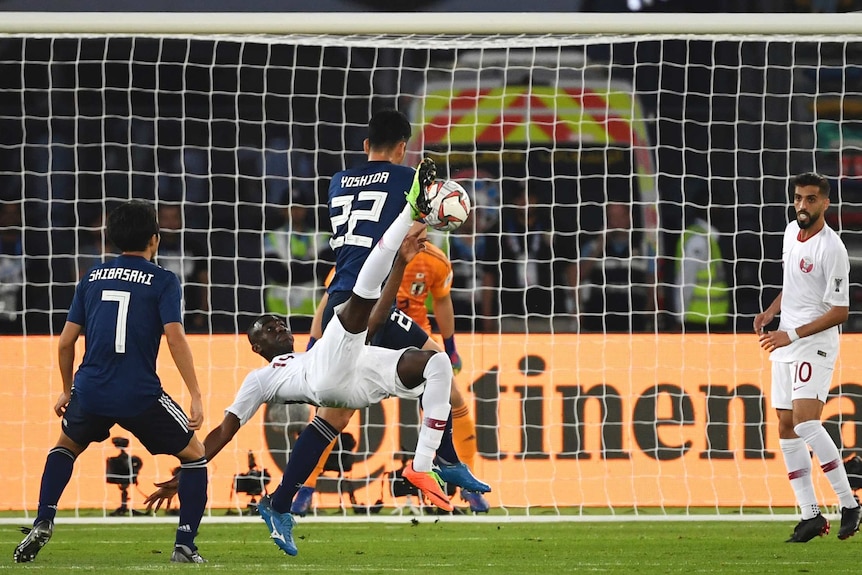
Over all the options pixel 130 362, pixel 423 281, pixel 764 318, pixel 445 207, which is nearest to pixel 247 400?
pixel 130 362

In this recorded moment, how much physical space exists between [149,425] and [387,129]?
5.69 ft

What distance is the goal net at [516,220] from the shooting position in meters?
9.50

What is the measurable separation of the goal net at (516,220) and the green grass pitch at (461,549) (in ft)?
2.74

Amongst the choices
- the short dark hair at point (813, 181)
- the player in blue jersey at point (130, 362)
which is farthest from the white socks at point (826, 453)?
the player in blue jersey at point (130, 362)

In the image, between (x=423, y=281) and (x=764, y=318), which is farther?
(x=423, y=281)

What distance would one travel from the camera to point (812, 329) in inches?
293

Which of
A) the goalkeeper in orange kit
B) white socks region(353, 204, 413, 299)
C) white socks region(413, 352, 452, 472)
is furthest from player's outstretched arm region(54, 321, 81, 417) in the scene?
the goalkeeper in orange kit

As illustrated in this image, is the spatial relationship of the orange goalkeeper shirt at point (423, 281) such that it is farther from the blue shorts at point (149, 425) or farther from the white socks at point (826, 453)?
the blue shorts at point (149, 425)

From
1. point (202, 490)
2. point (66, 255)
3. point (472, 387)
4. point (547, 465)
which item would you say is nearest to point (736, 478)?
point (547, 465)

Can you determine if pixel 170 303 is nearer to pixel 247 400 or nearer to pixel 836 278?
pixel 247 400

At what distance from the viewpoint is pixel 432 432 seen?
6395mm

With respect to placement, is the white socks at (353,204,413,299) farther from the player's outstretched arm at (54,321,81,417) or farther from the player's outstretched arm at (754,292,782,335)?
the player's outstretched arm at (754,292,782,335)

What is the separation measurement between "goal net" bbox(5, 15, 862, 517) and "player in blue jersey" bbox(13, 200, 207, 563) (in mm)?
3184

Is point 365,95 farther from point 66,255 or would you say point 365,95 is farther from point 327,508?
point 327,508
